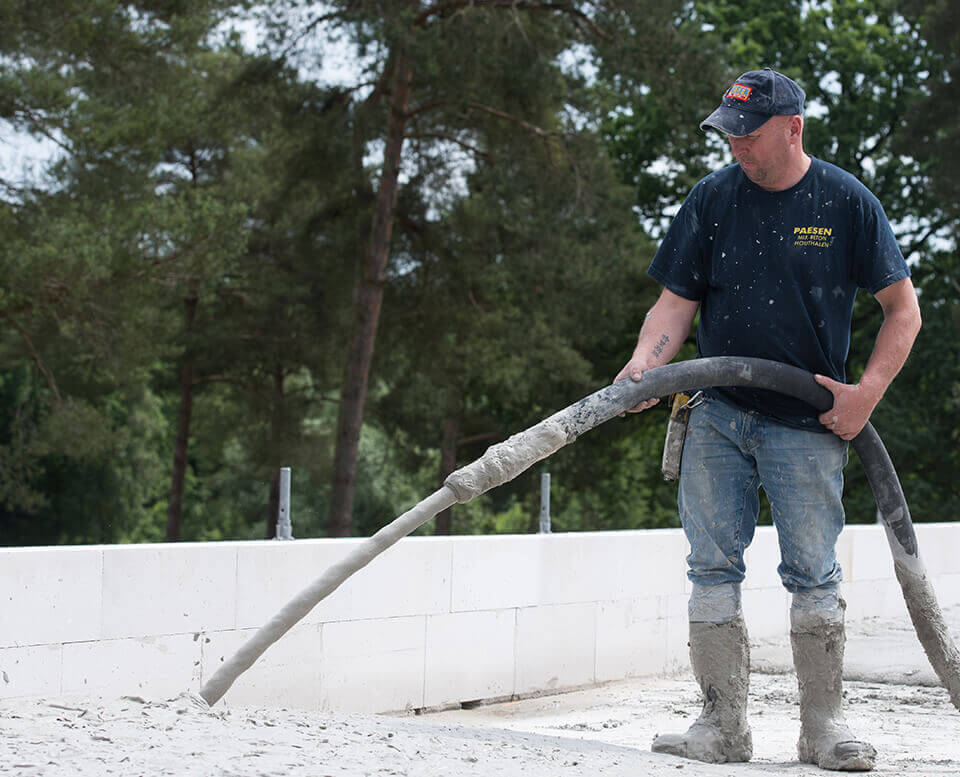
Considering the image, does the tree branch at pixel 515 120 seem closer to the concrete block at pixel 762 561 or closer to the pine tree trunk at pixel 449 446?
the pine tree trunk at pixel 449 446

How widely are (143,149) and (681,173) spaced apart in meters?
11.5

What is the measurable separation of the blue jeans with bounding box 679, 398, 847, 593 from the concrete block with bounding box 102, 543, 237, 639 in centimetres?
170

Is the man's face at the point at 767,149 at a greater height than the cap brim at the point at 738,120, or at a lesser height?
lesser

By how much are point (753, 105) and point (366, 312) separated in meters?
14.2

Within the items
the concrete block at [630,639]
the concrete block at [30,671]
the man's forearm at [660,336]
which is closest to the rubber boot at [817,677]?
the man's forearm at [660,336]

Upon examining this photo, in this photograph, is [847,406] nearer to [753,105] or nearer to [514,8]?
[753,105]

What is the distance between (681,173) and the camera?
24.1 metres

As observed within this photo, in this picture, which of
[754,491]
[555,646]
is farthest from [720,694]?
[555,646]

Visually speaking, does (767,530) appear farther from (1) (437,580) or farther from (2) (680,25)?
(2) (680,25)

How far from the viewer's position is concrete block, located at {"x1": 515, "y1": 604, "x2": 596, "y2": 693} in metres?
5.57

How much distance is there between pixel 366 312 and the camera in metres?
17.4

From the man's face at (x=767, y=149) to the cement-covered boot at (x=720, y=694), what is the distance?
50.2 inches

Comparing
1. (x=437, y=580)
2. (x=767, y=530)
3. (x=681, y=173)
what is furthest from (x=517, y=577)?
(x=681, y=173)

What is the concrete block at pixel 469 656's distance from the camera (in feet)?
16.9
